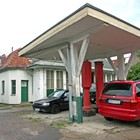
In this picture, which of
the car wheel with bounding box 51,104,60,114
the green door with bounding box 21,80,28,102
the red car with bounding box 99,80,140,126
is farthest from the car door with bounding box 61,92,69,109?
the green door with bounding box 21,80,28,102

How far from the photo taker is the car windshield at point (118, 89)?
9.57m

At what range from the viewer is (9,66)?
2492cm

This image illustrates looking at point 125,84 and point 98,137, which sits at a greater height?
point 125,84

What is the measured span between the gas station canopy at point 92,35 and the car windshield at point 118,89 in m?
2.34

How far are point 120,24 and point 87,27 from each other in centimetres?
135

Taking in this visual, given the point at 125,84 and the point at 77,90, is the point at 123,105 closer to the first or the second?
the point at 125,84

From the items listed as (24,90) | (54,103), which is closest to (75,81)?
(54,103)

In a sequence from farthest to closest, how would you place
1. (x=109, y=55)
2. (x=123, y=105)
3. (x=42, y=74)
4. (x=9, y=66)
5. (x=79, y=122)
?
1. (x=9, y=66)
2. (x=42, y=74)
3. (x=109, y=55)
4. (x=79, y=122)
5. (x=123, y=105)

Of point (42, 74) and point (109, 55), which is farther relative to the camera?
point (42, 74)

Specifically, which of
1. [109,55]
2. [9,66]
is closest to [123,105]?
[109,55]

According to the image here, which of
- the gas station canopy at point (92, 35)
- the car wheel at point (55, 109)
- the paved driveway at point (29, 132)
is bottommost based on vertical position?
the paved driveway at point (29, 132)

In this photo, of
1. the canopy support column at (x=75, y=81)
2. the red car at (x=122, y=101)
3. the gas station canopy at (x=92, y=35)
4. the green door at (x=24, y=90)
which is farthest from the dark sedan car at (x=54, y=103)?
the green door at (x=24, y=90)

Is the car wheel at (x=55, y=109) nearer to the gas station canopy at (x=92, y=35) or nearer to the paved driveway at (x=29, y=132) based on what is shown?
the gas station canopy at (x=92, y=35)

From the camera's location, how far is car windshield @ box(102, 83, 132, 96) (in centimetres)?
957
